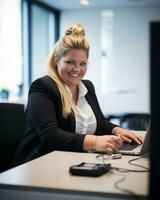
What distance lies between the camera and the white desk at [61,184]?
119 cm

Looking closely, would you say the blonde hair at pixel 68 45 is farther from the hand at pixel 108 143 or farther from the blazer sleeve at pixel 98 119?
the hand at pixel 108 143

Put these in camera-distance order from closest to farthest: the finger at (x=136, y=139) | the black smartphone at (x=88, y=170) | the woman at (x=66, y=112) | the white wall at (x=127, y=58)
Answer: the black smartphone at (x=88, y=170)
the woman at (x=66, y=112)
the finger at (x=136, y=139)
the white wall at (x=127, y=58)

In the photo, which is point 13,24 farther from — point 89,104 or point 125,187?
point 125,187

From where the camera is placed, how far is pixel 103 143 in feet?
5.72

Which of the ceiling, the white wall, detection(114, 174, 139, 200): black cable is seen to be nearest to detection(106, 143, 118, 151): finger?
detection(114, 174, 139, 200): black cable

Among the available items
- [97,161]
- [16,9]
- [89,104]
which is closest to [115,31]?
[16,9]

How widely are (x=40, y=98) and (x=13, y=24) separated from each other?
3.32m

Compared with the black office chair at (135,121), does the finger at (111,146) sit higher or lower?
higher

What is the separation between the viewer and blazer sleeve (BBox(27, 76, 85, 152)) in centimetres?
184

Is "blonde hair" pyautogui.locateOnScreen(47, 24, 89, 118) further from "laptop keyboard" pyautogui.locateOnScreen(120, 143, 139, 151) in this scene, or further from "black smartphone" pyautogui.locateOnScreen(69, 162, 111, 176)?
"black smartphone" pyautogui.locateOnScreen(69, 162, 111, 176)

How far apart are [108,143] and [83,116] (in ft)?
1.31

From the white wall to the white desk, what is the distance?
16.2 ft

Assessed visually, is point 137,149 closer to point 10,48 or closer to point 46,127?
point 46,127

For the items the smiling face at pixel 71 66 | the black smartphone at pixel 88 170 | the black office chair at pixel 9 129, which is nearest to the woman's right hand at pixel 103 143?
the black smartphone at pixel 88 170
